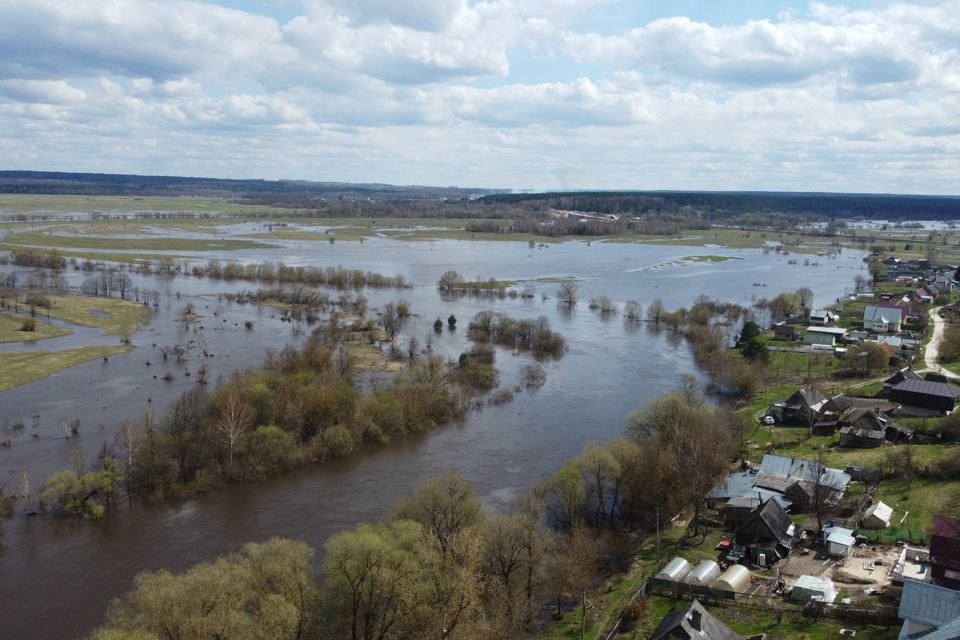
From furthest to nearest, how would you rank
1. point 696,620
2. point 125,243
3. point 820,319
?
point 125,243, point 820,319, point 696,620

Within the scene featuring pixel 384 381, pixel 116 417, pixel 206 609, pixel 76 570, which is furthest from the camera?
pixel 384 381

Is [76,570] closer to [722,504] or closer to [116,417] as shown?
[116,417]

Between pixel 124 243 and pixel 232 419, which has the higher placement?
pixel 124 243

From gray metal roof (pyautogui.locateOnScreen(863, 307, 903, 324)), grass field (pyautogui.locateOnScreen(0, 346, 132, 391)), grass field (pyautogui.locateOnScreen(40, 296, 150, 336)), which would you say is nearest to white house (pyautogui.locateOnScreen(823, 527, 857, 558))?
gray metal roof (pyautogui.locateOnScreen(863, 307, 903, 324))

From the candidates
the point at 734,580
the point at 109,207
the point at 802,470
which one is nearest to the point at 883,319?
the point at 802,470

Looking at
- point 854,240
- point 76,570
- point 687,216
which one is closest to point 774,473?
point 76,570

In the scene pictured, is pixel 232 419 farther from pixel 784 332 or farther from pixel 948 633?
pixel 784 332

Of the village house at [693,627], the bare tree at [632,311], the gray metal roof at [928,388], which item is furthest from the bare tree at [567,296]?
the village house at [693,627]
